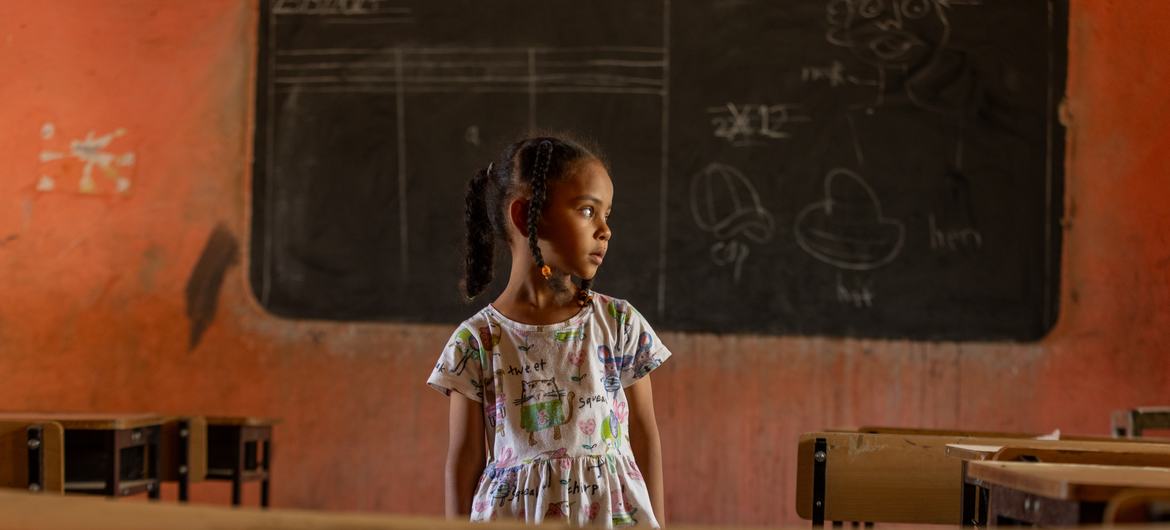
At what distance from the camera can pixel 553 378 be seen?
6.63 feet

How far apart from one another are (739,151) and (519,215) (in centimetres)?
274

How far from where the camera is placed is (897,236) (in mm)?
4703

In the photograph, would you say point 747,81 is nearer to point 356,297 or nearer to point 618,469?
point 356,297

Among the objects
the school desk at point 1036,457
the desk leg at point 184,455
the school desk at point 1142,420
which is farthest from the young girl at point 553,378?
the desk leg at point 184,455

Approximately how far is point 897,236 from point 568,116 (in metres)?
1.30

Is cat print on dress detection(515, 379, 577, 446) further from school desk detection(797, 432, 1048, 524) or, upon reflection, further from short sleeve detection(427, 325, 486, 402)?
school desk detection(797, 432, 1048, 524)

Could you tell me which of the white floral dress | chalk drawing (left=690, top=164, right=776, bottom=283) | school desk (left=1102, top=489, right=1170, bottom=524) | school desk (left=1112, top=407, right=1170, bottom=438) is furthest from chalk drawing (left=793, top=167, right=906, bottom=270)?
school desk (left=1102, top=489, right=1170, bottom=524)

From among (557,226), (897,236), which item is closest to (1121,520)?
(557,226)

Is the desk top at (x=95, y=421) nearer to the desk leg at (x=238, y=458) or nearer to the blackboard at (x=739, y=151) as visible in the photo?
the desk leg at (x=238, y=458)

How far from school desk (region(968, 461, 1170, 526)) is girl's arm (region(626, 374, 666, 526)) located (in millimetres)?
593

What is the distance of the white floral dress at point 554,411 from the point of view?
196 cm

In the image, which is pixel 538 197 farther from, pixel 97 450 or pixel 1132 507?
pixel 97 450

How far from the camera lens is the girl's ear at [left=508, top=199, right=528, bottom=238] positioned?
2.10 meters

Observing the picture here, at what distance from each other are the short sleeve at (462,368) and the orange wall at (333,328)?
Answer: 108 inches
